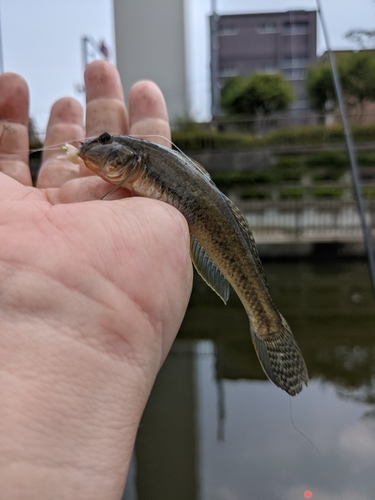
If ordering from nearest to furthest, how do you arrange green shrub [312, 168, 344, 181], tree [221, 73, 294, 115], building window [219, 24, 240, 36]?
green shrub [312, 168, 344, 181]
tree [221, 73, 294, 115]
building window [219, 24, 240, 36]

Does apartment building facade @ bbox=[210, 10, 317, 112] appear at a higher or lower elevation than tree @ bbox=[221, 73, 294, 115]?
higher

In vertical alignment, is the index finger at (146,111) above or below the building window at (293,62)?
below

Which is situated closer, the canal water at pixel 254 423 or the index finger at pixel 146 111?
the index finger at pixel 146 111

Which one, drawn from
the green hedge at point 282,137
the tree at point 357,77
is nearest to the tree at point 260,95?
the tree at point 357,77

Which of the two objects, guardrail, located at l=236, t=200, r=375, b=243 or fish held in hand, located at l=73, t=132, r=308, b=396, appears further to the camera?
guardrail, located at l=236, t=200, r=375, b=243

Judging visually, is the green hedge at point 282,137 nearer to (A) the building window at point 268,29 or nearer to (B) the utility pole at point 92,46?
(B) the utility pole at point 92,46

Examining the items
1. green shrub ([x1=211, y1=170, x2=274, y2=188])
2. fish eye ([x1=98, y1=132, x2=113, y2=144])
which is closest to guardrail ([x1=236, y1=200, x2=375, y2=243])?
green shrub ([x1=211, y1=170, x2=274, y2=188])

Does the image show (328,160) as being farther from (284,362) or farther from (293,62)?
(293,62)

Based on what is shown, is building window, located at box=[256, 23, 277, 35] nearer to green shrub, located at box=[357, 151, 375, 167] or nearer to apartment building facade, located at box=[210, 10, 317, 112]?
apartment building facade, located at box=[210, 10, 317, 112]
